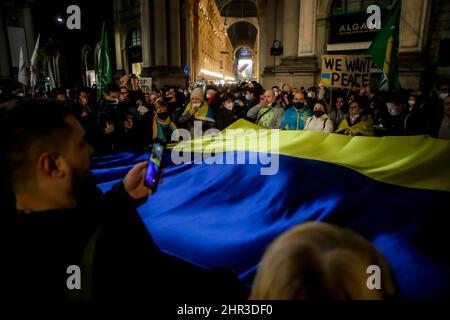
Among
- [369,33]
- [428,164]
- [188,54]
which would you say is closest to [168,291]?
[428,164]

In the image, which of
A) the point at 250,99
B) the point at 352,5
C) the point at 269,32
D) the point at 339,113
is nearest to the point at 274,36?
the point at 269,32

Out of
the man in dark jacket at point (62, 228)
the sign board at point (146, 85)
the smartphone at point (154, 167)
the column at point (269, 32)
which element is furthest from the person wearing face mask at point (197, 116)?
the column at point (269, 32)

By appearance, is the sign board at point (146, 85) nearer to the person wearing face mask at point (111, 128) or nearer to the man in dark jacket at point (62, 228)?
the person wearing face mask at point (111, 128)

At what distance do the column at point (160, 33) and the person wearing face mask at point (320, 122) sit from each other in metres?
14.1

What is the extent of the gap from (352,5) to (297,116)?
28.3 ft

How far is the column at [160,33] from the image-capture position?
1745 cm

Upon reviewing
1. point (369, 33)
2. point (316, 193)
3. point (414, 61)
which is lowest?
point (316, 193)

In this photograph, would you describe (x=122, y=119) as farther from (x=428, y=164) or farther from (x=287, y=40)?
(x=287, y=40)

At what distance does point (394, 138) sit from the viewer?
11.4 ft

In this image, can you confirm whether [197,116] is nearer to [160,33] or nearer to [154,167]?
[154,167]

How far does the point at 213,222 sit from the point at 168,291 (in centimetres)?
150

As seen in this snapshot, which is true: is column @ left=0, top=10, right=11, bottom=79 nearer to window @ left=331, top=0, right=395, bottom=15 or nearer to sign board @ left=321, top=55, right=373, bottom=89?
window @ left=331, top=0, right=395, bottom=15

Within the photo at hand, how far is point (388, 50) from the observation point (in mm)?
5887

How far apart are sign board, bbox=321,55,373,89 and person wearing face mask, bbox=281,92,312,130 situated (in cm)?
91
